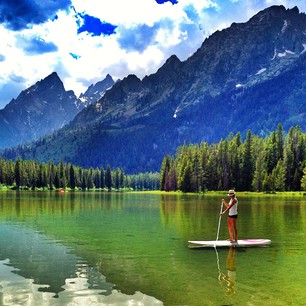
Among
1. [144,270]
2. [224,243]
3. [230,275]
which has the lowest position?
[230,275]

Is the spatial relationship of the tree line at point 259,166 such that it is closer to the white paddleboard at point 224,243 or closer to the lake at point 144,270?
the lake at point 144,270

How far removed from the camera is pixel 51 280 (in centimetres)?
2225

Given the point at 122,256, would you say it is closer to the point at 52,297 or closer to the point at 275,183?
the point at 52,297

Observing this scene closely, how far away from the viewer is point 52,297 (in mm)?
18953

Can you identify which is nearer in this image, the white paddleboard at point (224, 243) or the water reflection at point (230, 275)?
the water reflection at point (230, 275)

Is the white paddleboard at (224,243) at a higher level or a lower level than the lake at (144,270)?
higher

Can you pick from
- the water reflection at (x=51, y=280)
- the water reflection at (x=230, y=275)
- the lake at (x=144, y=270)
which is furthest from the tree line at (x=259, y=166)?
the water reflection at (x=51, y=280)

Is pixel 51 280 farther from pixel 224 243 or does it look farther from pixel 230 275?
pixel 224 243

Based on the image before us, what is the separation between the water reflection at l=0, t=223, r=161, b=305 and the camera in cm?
1867

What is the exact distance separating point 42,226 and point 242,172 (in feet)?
493

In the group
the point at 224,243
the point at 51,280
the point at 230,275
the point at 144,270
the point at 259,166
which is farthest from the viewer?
the point at 259,166

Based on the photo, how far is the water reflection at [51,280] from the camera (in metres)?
18.7

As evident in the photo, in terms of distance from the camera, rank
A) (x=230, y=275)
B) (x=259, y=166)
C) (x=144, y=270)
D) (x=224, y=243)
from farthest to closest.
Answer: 1. (x=259, y=166)
2. (x=224, y=243)
3. (x=144, y=270)
4. (x=230, y=275)

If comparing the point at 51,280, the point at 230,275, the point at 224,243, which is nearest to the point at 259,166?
the point at 224,243
